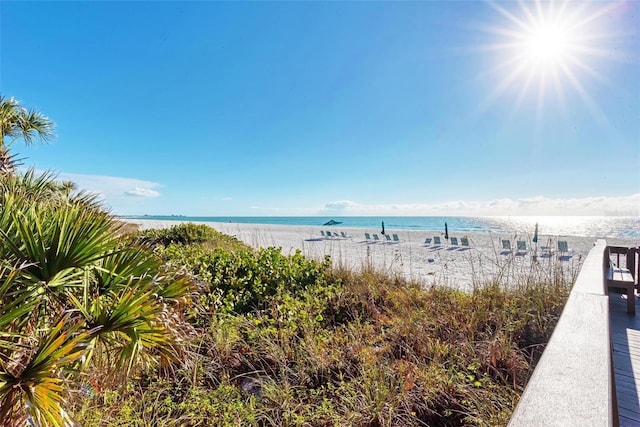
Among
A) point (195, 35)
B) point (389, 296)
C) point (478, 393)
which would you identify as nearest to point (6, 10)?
point (195, 35)

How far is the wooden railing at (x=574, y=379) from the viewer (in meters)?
0.73

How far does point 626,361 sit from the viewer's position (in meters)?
2.43

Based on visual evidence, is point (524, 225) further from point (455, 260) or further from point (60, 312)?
point (60, 312)

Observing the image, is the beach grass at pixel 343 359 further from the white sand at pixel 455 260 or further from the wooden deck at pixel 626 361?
the white sand at pixel 455 260

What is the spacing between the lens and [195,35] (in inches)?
324

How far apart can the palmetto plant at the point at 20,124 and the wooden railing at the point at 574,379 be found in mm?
7717

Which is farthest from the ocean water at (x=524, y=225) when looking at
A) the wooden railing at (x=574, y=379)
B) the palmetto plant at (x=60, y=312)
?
the wooden railing at (x=574, y=379)

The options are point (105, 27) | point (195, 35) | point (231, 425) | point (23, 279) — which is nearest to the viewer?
point (23, 279)

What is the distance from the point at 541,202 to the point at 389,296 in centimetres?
5508

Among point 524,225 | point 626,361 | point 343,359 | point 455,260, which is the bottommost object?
point 455,260

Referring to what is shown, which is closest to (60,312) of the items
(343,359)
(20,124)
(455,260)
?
(343,359)

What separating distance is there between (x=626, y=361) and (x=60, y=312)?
4.54 metres

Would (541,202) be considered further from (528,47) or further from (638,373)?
(638,373)

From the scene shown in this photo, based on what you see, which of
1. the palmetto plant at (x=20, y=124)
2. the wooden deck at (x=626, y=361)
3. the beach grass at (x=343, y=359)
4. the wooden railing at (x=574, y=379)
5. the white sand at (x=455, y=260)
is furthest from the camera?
the palmetto plant at (x=20, y=124)
